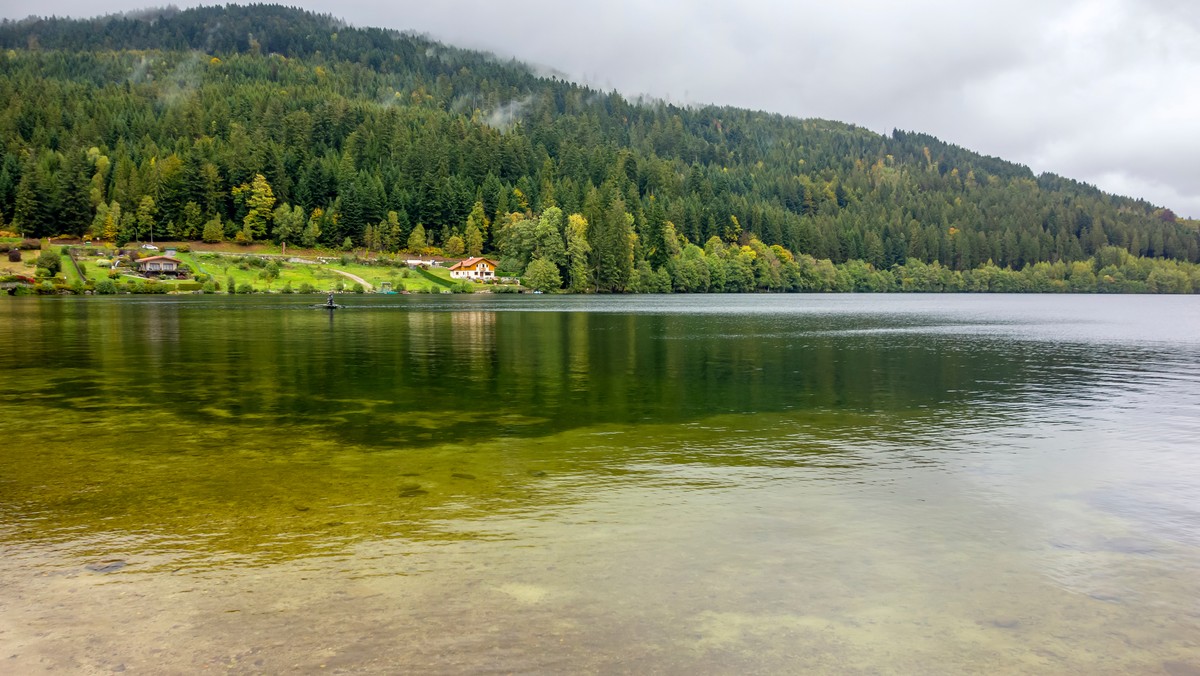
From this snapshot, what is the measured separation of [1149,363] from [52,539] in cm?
5432

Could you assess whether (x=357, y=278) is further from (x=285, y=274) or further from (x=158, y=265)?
(x=158, y=265)

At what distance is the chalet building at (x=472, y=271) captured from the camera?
632ft

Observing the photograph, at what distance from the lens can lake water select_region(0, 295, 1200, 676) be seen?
31.3 feet

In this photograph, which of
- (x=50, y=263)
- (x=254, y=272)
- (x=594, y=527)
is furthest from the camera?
(x=254, y=272)

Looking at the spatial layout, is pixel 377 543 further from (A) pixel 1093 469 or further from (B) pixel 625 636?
(A) pixel 1093 469

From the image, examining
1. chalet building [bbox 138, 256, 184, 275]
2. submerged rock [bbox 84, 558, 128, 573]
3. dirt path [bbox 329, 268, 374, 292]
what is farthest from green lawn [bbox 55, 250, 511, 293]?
submerged rock [bbox 84, 558, 128, 573]

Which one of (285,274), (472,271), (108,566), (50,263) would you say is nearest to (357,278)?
(285,274)

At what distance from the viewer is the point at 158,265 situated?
163000mm

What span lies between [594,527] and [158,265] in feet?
579

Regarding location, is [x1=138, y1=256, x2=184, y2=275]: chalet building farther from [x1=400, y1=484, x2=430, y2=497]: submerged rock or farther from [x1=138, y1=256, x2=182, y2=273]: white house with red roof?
[x1=400, y1=484, x2=430, y2=497]: submerged rock

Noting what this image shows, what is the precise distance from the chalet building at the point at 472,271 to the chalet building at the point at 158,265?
60626mm

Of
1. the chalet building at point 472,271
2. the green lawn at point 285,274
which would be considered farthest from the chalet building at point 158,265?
the chalet building at point 472,271

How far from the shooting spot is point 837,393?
32.7 metres

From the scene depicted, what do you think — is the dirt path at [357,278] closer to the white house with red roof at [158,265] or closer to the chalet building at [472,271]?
the chalet building at [472,271]
